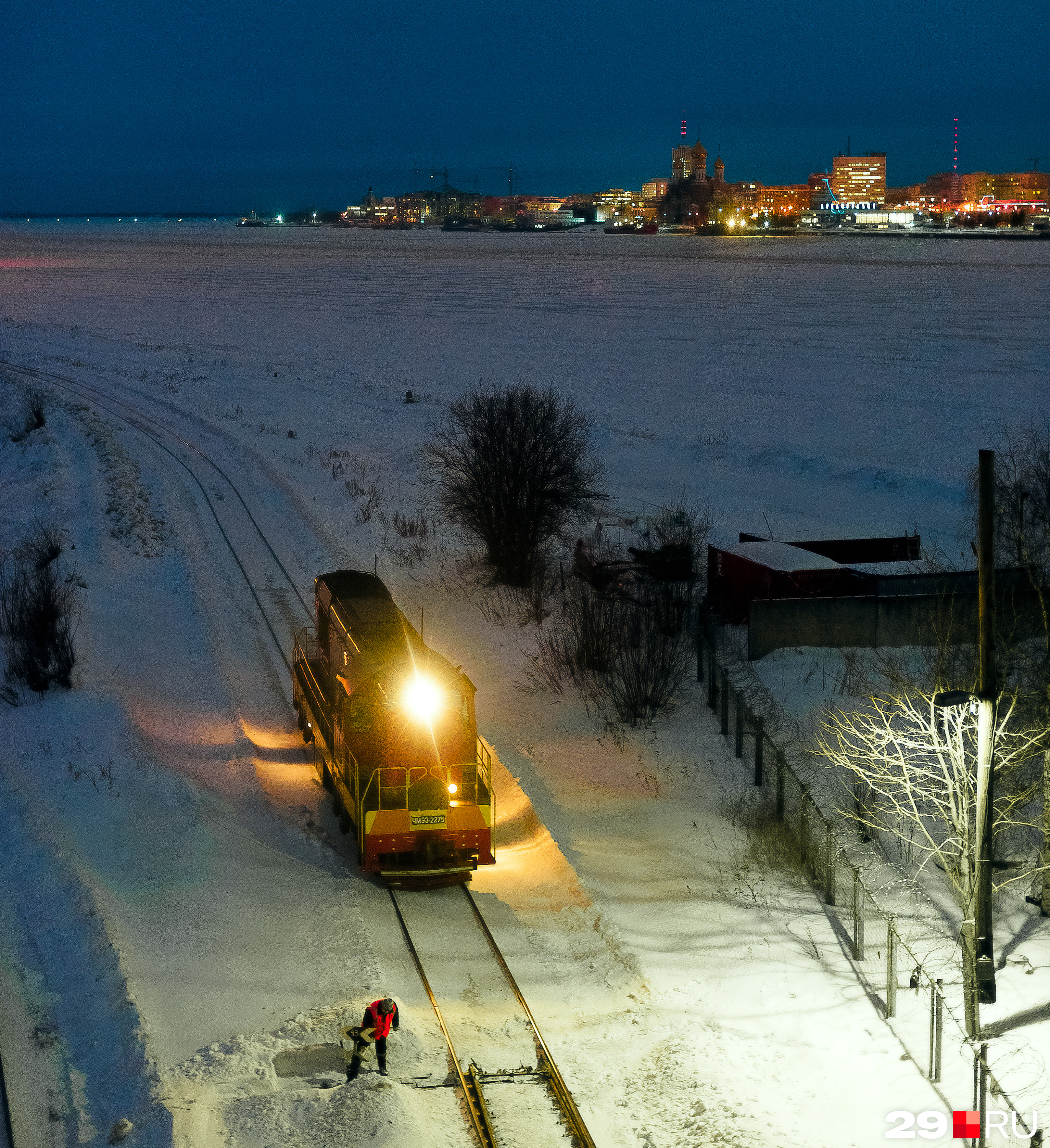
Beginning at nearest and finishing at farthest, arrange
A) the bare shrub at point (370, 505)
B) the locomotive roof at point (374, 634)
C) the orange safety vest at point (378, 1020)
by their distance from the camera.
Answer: the orange safety vest at point (378, 1020), the locomotive roof at point (374, 634), the bare shrub at point (370, 505)

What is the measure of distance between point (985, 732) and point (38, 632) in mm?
16251

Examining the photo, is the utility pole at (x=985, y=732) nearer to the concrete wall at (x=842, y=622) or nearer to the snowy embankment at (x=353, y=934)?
the snowy embankment at (x=353, y=934)

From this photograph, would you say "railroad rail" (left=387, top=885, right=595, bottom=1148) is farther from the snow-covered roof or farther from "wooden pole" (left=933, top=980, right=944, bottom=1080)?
the snow-covered roof

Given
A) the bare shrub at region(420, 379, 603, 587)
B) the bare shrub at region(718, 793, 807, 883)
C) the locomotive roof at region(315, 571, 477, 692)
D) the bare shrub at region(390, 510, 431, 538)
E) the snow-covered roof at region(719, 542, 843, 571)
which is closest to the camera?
the bare shrub at region(718, 793, 807, 883)

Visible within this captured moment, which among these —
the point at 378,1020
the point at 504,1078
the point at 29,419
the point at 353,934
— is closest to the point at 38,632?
the point at 353,934

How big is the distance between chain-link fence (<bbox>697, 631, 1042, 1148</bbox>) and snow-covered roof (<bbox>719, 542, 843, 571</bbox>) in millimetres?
4906

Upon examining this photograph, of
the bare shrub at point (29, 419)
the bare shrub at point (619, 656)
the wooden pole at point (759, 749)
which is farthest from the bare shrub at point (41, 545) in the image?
the wooden pole at point (759, 749)

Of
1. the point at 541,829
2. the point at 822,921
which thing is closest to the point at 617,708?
the point at 541,829

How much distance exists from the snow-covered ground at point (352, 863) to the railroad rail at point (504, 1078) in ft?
0.45

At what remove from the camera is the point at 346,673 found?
15820 mm

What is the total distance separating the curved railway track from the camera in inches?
393

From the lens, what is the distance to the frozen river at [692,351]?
3772cm

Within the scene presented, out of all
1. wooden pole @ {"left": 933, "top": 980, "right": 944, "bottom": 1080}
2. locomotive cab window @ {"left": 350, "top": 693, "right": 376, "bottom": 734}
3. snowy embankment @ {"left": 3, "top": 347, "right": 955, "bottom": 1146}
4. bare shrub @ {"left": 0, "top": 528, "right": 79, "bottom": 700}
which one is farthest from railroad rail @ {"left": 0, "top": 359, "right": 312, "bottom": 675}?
wooden pole @ {"left": 933, "top": 980, "right": 944, "bottom": 1080}

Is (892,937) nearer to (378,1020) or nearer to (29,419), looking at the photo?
(378,1020)
